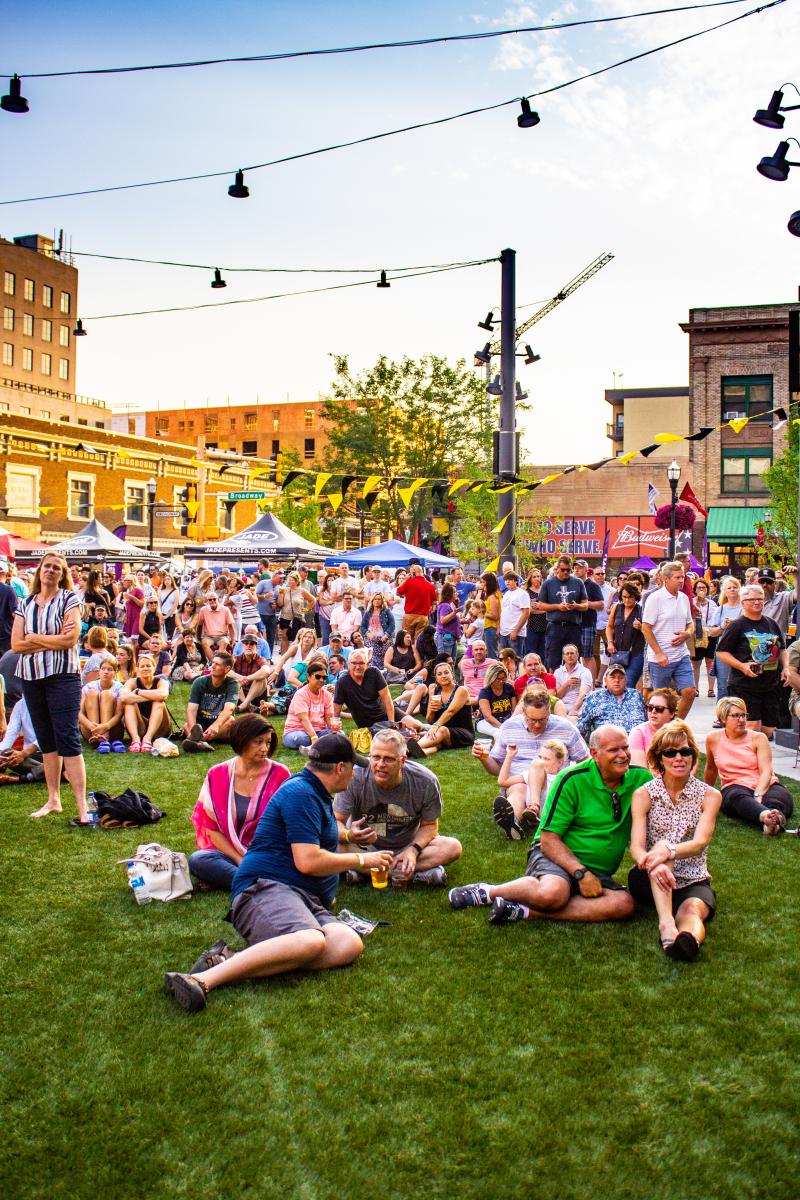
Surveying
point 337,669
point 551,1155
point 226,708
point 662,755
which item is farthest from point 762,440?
point 551,1155

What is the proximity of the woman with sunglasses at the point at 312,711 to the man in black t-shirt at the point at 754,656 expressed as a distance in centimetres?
400

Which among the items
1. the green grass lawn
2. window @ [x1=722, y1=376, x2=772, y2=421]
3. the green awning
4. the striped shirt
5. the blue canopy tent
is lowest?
the green grass lawn

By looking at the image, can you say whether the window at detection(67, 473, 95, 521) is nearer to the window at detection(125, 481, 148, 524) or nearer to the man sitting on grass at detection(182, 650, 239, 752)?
the window at detection(125, 481, 148, 524)

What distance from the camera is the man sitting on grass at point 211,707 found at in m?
10.6

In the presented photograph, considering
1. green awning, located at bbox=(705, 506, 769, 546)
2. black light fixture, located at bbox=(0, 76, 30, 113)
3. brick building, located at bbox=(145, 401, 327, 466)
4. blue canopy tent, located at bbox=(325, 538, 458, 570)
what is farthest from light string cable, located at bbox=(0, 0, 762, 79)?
brick building, located at bbox=(145, 401, 327, 466)

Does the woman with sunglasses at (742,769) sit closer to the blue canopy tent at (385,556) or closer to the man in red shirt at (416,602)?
the man in red shirt at (416,602)

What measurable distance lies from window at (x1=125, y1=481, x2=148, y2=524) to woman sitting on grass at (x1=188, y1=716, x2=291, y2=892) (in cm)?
4367

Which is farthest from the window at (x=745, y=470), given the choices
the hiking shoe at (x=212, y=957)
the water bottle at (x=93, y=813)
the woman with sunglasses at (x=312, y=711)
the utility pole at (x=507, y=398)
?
the hiking shoe at (x=212, y=957)

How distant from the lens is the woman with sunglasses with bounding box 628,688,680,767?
6789 mm

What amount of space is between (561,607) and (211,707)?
4.40 m

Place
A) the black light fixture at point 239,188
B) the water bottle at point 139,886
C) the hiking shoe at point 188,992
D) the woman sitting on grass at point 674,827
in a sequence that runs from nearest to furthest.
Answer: the hiking shoe at point 188,992 → the woman sitting on grass at point 674,827 → the water bottle at point 139,886 → the black light fixture at point 239,188

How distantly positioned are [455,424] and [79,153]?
32.5m

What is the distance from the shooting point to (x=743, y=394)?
40031 mm

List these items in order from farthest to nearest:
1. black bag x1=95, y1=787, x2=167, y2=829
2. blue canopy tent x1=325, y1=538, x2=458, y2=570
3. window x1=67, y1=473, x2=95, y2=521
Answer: window x1=67, y1=473, x2=95, y2=521 < blue canopy tent x1=325, y1=538, x2=458, y2=570 < black bag x1=95, y1=787, x2=167, y2=829
